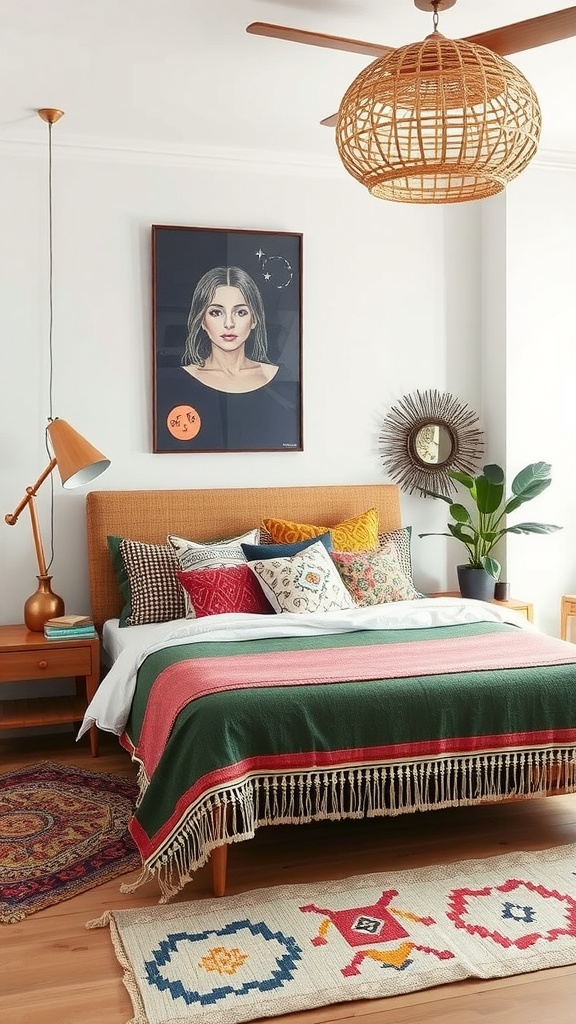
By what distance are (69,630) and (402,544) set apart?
1.70m

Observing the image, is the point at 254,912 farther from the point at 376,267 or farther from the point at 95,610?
the point at 376,267

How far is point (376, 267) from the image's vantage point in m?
5.30

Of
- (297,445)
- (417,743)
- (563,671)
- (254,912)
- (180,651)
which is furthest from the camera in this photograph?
(297,445)

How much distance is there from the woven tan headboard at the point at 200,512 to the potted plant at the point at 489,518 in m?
0.38

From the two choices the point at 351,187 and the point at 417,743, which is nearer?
the point at 417,743

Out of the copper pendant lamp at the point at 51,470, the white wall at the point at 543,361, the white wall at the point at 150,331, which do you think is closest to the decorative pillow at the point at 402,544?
the white wall at the point at 150,331

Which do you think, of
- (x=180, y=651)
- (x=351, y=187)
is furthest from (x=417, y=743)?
(x=351, y=187)

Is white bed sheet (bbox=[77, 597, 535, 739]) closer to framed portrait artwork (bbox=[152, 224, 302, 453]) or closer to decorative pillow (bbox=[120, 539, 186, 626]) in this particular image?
decorative pillow (bbox=[120, 539, 186, 626])

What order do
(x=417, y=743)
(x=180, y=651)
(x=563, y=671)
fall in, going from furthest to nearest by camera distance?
(x=180, y=651) → (x=563, y=671) → (x=417, y=743)

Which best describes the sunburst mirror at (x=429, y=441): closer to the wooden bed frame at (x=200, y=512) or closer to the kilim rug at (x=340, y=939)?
the wooden bed frame at (x=200, y=512)

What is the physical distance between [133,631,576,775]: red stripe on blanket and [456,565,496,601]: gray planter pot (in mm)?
1193

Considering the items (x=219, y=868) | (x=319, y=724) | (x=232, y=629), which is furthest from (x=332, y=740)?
(x=232, y=629)

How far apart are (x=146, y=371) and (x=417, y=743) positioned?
8.24 feet

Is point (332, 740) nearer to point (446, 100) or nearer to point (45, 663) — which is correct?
point (45, 663)
